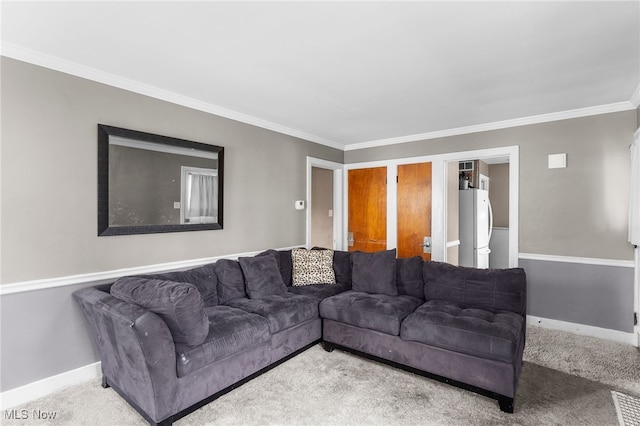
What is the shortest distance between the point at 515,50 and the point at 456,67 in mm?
401

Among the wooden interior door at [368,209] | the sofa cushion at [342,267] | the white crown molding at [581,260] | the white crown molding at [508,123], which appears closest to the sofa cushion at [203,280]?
the sofa cushion at [342,267]

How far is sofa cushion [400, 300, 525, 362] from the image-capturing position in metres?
2.27

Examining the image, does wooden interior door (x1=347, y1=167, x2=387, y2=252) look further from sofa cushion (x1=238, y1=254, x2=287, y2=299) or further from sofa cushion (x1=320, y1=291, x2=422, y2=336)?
sofa cushion (x1=238, y1=254, x2=287, y2=299)

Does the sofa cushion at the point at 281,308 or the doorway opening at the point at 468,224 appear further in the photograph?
the doorway opening at the point at 468,224

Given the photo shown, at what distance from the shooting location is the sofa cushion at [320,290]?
3.39m

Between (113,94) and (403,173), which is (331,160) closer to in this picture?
(403,173)

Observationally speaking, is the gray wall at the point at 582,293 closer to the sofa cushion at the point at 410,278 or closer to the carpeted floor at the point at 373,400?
the carpeted floor at the point at 373,400

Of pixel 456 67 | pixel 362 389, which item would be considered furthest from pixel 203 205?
pixel 456 67

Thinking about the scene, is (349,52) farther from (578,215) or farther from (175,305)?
(578,215)

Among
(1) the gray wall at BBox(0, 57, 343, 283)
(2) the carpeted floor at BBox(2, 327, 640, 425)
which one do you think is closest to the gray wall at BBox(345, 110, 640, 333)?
(2) the carpeted floor at BBox(2, 327, 640, 425)

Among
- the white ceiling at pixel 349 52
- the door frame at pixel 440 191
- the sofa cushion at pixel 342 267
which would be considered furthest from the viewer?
the door frame at pixel 440 191

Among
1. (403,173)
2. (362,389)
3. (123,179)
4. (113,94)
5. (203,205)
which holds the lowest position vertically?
(362,389)

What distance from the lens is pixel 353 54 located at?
234 cm

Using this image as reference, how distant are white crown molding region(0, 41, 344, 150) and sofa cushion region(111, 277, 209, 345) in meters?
1.74
